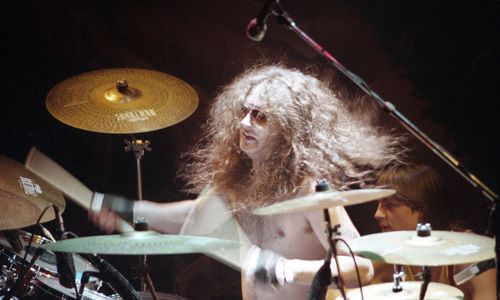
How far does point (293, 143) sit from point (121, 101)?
0.86m

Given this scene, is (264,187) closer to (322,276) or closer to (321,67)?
(321,67)

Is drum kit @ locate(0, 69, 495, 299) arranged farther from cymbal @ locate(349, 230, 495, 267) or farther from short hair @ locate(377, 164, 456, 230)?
short hair @ locate(377, 164, 456, 230)

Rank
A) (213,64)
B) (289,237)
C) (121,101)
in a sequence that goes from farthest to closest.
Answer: (213,64)
(289,237)
(121,101)

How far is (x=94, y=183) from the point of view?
3.27m

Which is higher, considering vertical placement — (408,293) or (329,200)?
(329,200)

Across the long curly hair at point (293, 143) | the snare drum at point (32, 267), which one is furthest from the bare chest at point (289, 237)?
the snare drum at point (32, 267)

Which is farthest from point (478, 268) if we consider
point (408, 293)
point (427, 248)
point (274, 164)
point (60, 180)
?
point (60, 180)

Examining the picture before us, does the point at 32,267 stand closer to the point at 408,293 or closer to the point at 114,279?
the point at 114,279

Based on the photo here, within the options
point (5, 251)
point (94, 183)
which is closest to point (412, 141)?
point (94, 183)

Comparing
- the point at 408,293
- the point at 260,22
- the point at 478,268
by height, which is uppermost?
the point at 260,22

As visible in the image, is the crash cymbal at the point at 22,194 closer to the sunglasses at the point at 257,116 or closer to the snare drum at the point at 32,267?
the snare drum at the point at 32,267

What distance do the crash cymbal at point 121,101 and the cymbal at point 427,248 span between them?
1094mm

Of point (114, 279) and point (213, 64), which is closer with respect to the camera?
point (114, 279)

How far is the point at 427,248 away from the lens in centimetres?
184
